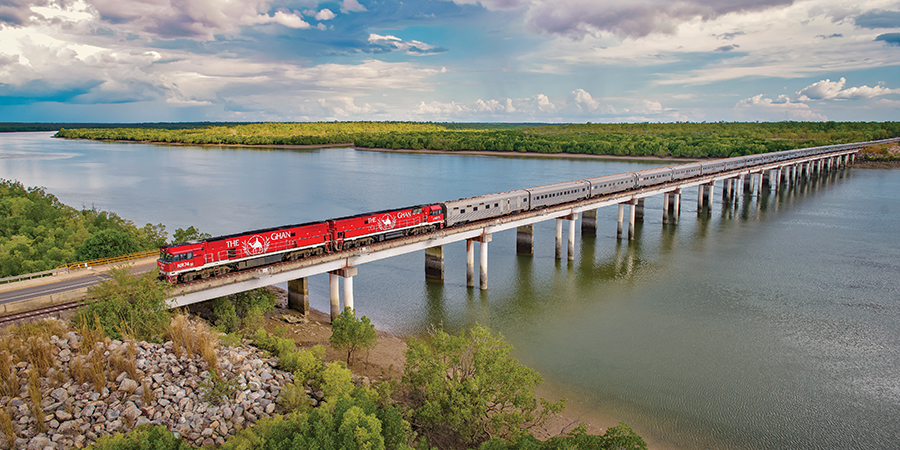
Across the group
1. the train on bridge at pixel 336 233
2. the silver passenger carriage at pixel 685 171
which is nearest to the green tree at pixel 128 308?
the train on bridge at pixel 336 233

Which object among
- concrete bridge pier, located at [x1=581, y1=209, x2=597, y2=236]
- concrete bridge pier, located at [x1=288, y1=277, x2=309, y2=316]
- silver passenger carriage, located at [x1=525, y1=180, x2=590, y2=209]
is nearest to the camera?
concrete bridge pier, located at [x1=288, y1=277, x2=309, y2=316]

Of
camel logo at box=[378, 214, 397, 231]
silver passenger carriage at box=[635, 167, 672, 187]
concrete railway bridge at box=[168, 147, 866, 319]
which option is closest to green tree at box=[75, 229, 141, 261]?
concrete railway bridge at box=[168, 147, 866, 319]

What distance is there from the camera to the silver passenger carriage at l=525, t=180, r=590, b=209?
53.3 m

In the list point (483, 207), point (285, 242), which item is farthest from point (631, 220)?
point (285, 242)

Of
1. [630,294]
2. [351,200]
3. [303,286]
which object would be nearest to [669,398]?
[630,294]

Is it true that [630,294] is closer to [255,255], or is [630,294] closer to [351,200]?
[255,255]

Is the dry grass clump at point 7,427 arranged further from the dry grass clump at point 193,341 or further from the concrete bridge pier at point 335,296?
the concrete bridge pier at point 335,296

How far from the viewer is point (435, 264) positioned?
159ft

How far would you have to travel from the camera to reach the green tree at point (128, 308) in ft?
80.5

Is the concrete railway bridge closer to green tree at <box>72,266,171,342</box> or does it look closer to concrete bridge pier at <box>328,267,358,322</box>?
concrete bridge pier at <box>328,267,358,322</box>

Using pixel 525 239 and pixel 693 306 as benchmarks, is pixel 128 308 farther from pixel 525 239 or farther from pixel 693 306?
pixel 525 239

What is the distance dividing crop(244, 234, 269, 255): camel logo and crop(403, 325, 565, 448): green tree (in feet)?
45.9

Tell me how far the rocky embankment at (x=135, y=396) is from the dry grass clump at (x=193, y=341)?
219mm

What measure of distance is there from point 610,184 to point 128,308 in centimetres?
5037
